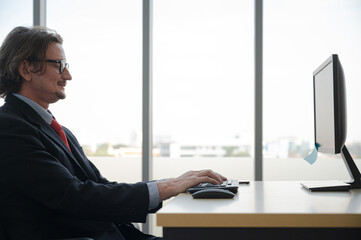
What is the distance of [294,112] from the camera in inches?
127

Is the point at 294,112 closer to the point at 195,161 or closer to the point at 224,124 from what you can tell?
the point at 224,124

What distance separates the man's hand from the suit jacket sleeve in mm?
67

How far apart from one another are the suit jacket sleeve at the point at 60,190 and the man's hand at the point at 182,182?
0.07 meters

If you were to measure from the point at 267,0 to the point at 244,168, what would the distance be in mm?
1416

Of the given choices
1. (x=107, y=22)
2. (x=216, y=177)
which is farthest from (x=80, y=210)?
(x=107, y=22)

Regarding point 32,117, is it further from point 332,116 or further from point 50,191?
point 332,116

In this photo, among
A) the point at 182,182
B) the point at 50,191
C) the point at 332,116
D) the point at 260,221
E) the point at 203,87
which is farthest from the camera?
the point at 203,87

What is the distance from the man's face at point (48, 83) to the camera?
5.54ft

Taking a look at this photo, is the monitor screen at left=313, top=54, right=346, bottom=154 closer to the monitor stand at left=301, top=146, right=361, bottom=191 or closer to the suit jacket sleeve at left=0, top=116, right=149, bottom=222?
the monitor stand at left=301, top=146, right=361, bottom=191

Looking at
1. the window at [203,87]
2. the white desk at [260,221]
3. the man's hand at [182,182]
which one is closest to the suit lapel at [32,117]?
the man's hand at [182,182]

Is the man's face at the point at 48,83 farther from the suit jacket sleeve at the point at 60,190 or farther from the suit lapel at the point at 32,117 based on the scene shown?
the suit jacket sleeve at the point at 60,190

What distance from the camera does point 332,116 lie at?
1.64 m

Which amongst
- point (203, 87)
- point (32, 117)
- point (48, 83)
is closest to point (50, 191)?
point (32, 117)

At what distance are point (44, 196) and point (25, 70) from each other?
633 mm
